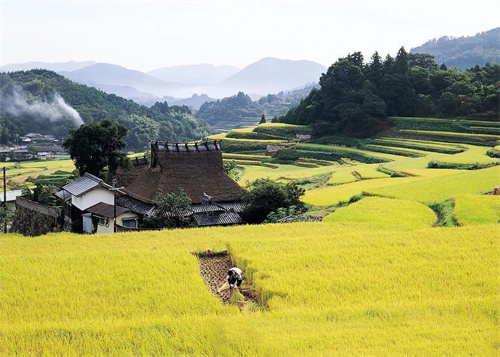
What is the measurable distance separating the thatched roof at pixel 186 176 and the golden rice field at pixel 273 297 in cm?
721

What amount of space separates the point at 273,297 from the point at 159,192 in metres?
11.7

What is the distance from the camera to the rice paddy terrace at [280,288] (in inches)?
243

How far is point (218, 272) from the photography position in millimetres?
9727

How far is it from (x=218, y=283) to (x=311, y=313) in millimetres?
2485

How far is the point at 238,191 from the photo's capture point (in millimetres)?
20109

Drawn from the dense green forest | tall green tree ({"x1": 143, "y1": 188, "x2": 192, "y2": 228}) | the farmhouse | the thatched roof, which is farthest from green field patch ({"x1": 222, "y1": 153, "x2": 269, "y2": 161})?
tall green tree ({"x1": 143, "y1": 188, "x2": 192, "y2": 228})

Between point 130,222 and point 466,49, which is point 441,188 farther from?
point 466,49

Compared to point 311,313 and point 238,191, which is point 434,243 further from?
point 238,191

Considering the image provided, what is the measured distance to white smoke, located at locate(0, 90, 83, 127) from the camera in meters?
72.1

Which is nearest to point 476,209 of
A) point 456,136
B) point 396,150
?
point 396,150

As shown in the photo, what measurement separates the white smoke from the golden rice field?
6447cm

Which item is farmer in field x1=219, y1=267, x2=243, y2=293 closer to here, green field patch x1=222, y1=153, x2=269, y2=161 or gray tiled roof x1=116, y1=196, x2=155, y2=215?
gray tiled roof x1=116, y1=196, x2=155, y2=215

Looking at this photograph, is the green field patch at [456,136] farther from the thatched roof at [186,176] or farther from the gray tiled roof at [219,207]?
the gray tiled roof at [219,207]

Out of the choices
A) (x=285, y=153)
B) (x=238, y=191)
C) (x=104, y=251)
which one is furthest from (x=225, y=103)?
(x=104, y=251)
